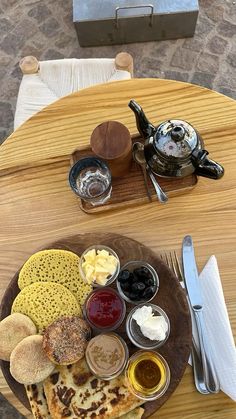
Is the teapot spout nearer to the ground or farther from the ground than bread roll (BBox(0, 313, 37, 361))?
farther from the ground

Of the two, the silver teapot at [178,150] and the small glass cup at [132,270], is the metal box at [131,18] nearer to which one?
the silver teapot at [178,150]

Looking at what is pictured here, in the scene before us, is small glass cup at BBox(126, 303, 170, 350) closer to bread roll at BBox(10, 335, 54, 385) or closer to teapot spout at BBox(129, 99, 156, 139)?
bread roll at BBox(10, 335, 54, 385)

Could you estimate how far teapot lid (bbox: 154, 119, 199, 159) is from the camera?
1.33 m

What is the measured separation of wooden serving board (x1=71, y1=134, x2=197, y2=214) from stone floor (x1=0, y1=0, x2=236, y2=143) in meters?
1.38

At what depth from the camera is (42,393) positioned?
1265 mm

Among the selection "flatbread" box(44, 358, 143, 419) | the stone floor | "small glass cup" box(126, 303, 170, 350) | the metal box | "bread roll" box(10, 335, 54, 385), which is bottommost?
"flatbread" box(44, 358, 143, 419)

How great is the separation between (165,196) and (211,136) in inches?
11.1

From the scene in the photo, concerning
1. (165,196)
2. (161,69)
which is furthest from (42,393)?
(161,69)

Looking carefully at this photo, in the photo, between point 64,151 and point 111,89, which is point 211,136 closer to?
point 111,89

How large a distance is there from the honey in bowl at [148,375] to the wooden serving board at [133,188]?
0.47 metres

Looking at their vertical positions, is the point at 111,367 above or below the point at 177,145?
below

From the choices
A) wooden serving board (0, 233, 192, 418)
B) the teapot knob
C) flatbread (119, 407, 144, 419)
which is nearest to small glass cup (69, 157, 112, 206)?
wooden serving board (0, 233, 192, 418)

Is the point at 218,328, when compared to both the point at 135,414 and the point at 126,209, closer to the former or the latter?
the point at 135,414

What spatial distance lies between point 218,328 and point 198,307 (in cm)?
8
